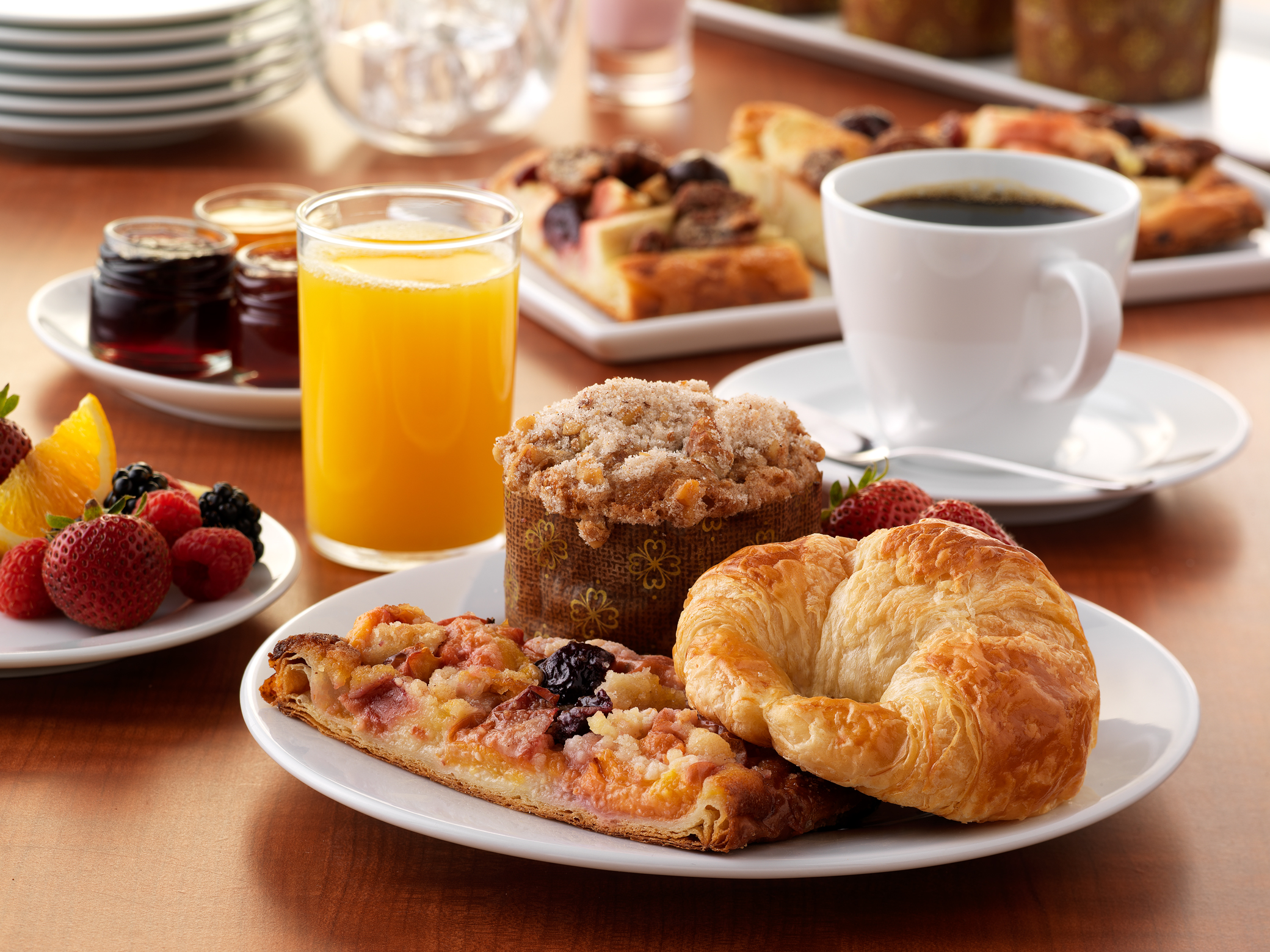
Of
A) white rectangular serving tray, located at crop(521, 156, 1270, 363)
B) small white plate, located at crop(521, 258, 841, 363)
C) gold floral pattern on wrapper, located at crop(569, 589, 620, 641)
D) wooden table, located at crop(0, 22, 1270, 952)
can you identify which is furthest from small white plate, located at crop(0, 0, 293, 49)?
gold floral pattern on wrapper, located at crop(569, 589, 620, 641)

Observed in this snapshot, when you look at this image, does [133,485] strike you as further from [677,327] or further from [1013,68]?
[1013,68]

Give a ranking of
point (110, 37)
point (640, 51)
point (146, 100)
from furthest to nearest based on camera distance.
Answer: point (640, 51) → point (146, 100) → point (110, 37)

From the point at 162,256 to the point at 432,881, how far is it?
0.90 m

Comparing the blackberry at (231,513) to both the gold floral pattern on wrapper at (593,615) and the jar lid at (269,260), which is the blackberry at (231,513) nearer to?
the gold floral pattern on wrapper at (593,615)

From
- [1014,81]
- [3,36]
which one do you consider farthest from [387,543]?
[1014,81]

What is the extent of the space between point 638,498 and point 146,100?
68.7 inches

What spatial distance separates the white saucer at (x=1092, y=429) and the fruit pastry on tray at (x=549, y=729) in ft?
1.45

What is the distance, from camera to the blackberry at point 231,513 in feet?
3.86

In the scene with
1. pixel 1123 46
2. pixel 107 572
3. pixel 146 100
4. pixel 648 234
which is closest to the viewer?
pixel 107 572

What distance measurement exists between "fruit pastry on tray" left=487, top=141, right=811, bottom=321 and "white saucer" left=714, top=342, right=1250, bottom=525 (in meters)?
0.14

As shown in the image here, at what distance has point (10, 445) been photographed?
1.20 metres

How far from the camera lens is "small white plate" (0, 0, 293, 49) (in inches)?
90.4

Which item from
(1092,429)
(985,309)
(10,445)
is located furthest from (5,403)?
(1092,429)

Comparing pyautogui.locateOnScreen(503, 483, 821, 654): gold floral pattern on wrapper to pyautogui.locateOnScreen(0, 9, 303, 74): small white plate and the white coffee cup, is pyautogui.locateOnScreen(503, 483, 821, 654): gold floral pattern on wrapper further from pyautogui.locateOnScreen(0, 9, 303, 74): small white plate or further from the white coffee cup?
pyautogui.locateOnScreen(0, 9, 303, 74): small white plate
